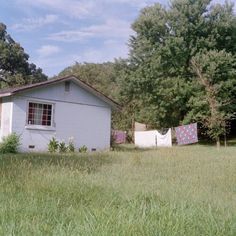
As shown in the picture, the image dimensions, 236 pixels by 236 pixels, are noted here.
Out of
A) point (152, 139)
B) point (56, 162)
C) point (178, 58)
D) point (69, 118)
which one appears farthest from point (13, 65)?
point (56, 162)

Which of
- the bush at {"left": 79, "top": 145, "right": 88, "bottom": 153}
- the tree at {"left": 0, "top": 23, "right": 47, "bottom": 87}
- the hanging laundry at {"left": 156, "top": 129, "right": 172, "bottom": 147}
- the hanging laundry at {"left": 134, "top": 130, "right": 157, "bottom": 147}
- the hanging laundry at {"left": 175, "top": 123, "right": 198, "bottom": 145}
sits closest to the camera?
the bush at {"left": 79, "top": 145, "right": 88, "bottom": 153}

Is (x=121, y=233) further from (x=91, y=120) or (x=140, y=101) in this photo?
(x=140, y=101)

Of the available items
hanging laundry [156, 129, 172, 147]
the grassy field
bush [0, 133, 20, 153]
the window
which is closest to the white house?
the window

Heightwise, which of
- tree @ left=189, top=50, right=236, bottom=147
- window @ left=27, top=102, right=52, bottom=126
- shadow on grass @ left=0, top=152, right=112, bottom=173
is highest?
tree @ left=189, top=50, right=236, bottom=147

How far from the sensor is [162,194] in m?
7.07

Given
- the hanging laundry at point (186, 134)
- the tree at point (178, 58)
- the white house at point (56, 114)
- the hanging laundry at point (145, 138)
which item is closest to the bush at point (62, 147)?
the white house at point (56, 114)

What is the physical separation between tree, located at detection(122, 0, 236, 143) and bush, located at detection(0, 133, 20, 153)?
15.4m

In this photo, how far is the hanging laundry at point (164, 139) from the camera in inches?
1106

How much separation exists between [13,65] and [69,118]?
25.1 metres

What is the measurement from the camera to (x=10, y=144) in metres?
17.6

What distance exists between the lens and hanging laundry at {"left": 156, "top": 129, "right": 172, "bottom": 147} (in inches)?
1106

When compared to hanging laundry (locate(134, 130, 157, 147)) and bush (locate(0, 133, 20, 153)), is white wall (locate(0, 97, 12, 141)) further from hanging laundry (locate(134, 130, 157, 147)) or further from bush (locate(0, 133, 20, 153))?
hanging laundry (locate(134, 130, 157, 147))

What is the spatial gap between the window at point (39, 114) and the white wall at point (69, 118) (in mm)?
292

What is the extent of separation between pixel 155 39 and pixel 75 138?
1560 cm
